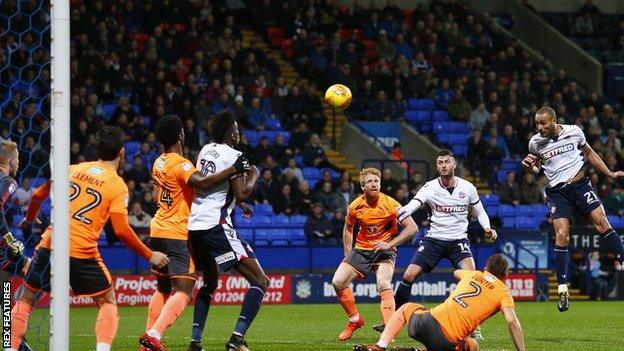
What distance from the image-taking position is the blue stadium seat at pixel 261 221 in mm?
26047

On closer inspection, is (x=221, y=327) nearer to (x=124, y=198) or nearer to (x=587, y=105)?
(x=124, y=198)

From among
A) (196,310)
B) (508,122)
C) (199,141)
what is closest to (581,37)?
(508,122)

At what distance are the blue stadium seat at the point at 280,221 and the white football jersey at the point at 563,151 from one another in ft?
38.4

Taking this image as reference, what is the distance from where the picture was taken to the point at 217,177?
11.3 meters

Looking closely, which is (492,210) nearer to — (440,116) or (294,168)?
(440,116)

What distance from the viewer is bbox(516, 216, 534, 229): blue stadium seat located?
94.0 ft

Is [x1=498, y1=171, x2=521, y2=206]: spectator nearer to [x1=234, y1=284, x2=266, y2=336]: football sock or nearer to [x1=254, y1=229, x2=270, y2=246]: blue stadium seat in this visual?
[x1=254, y1=229, x2=270, y2=246]: blue stadium seat

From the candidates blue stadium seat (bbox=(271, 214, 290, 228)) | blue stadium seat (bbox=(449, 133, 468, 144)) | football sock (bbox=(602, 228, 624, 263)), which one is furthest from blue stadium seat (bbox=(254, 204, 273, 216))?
football sock (bbox=(602, 228, 624, 263))

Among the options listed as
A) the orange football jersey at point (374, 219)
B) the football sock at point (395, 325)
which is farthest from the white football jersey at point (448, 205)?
the football sock at point (395, 325)

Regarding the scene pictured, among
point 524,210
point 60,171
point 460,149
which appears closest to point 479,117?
point 460,149

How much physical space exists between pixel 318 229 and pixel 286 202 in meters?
1.30

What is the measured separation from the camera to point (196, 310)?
11914 millimetres

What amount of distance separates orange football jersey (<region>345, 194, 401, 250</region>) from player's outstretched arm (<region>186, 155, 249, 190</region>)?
12.2 feet

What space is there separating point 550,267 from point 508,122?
5.91 metres
